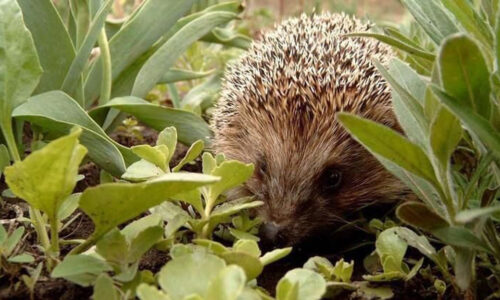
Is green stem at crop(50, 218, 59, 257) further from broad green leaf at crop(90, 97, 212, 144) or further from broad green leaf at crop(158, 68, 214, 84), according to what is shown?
broad green leaf at crop(158, 68, 214, 84)

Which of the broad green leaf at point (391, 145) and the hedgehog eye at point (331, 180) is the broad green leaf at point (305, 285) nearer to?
the broad green leaf at point (391, 145)

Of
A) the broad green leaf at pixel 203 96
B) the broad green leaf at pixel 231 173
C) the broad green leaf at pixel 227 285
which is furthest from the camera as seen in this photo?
the broad green leaf at pixel 203 96

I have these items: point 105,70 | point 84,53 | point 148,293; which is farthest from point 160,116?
point 148,293

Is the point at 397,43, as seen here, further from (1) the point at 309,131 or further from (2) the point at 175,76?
(2) the point at 175,76

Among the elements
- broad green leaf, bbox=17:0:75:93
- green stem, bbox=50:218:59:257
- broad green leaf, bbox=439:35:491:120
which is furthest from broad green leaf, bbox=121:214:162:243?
broad green leaf, bbox=17:0:75:93

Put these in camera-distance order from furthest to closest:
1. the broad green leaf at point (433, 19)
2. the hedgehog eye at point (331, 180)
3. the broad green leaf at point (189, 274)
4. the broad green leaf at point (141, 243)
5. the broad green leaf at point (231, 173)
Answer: the hedgehog eye at point (331, 180) < the broad green leaf at point (433, 19) < the broad green leaf at point (231, 173) < the broad green leaf at point (141, 243) < the broad green leaf at point (189, 274)

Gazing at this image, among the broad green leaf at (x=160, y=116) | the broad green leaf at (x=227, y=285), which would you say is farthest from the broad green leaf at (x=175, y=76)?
the broad green leaf at (x=227, y=285)

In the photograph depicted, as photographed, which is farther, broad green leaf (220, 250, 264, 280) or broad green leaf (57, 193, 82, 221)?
broad green leaf (57, 193, 82, 221)
